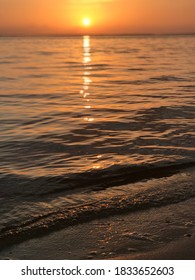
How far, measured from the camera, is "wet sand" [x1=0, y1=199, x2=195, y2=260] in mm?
4219

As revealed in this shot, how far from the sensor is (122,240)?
4.50m

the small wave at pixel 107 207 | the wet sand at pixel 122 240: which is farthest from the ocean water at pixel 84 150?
the wet sand at pixel 122 240

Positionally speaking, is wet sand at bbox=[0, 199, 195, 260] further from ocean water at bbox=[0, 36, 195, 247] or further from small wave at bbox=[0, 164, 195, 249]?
ocean water at bbox=[0, 36, 195, 247]

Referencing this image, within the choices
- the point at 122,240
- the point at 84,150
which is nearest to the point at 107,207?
the point at 122,240

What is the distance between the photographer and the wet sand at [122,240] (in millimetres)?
4219

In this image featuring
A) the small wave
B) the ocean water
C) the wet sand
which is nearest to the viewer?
the wet sand

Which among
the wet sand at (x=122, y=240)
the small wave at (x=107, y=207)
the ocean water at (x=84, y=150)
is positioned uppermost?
the ocean water at (x=84, y=150)

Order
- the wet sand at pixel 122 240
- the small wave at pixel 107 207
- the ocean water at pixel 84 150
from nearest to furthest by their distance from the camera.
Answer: the wet sand at pixel 122 240
the small wave at pixel 107 207
the ocean water at pixel 84 150

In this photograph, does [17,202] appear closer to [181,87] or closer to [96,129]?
[96,129]

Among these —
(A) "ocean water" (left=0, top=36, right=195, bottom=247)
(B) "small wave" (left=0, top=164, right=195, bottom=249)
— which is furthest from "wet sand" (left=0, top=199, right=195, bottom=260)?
(A) "ocean water" (left=0, top=36, right=195, bottom=247)

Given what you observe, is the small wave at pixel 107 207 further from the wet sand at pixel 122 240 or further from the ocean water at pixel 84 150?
the wet sand at pixel 122 240

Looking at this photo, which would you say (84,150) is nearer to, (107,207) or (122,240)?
(107,207)

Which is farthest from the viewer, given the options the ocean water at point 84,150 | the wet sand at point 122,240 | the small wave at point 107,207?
the ocean water at point 84,150
